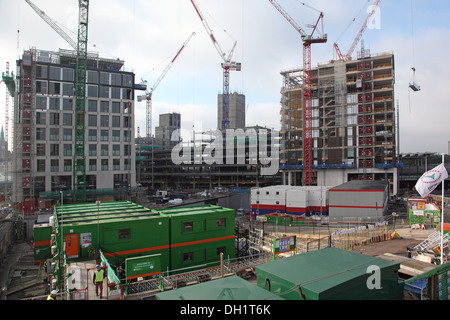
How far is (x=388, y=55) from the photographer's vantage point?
61.5m

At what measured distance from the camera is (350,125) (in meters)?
63.8

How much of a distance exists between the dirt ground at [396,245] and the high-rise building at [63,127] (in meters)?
43.0

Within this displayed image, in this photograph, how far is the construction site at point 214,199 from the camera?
8.20 metres

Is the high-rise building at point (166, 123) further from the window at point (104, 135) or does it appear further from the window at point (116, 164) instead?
the window at point (116, 164)

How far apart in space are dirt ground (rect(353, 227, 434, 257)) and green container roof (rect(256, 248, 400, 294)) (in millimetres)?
8886

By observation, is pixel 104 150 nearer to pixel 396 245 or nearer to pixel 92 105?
pixel 92 105

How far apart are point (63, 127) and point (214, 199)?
27.7m

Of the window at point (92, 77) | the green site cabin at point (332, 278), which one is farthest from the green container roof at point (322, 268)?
the window at point (92, 77)

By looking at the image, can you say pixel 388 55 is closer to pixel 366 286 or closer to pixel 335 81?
pixel 335 81

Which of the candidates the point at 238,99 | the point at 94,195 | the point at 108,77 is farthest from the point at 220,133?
the point at 238,99

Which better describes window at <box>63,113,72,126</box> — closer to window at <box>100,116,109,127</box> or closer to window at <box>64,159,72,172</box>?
window at <box>100,116,109,127</box>

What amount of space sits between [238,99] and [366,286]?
122 m

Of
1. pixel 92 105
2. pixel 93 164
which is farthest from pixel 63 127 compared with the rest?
pixel 93 164

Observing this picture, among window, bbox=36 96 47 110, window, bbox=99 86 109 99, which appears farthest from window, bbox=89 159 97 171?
window, bbox=99 86 109 99
